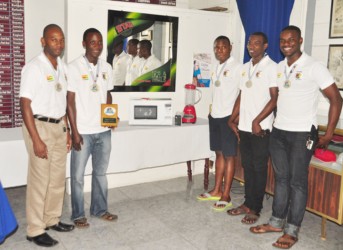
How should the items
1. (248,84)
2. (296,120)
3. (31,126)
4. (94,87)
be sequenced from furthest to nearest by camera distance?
(248,84) < (94,87) < (296,120) < (31,126)

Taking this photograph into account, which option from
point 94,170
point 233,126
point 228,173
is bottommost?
point 228,173

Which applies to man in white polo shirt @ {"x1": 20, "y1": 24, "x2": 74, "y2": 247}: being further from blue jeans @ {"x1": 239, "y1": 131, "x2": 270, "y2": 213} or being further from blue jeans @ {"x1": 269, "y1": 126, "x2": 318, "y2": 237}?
blue jeans @ {"x1": 269, "y1": 126, "x2": 318, "y2": 237}

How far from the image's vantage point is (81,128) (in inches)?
120

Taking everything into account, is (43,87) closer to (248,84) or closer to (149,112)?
(149,112)

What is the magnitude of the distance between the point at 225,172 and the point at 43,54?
6.99 ft

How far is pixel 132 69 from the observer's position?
4180mm

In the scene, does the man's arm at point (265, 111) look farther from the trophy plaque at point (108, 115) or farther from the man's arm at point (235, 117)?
the trophy plaque at point (108, 115)

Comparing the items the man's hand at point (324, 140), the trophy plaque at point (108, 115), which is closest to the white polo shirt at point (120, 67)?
the trophy plaque at point (108, 115)

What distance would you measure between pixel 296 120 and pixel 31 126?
6.44 ft

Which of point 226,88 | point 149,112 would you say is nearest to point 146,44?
point 149,112

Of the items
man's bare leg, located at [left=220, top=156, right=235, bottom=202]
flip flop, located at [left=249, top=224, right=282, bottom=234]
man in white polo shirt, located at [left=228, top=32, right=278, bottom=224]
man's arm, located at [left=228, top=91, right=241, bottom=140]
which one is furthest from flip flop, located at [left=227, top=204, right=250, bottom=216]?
man's arm, located at [left=228, top=91, right=241, bottom=140]

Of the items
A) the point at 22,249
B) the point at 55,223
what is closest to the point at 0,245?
the point at 22,249

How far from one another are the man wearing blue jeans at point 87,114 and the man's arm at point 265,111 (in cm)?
129

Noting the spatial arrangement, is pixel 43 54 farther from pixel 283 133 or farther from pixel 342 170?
pixel 342 170
